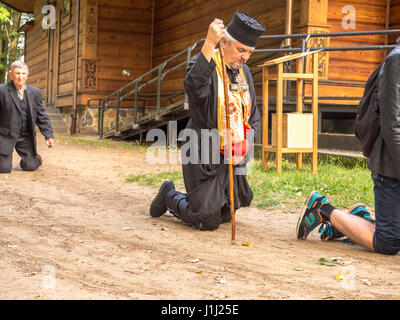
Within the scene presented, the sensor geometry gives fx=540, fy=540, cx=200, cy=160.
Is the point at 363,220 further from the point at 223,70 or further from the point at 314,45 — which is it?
the point at 314,45

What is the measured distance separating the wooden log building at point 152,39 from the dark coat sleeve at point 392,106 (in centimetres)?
544

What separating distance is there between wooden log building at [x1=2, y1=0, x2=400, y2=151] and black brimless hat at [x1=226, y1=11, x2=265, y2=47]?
4904mm

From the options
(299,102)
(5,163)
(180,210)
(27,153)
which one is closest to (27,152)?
(27,153)

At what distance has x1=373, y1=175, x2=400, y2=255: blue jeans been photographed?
3.47 m

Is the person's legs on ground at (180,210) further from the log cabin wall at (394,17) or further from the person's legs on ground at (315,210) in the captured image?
the log cabin wall at (394,17)

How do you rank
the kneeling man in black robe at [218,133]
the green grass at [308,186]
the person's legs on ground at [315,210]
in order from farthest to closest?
the green grass at [308,186] → the kneeling man in black robe at [218,133] → the person's legs on ground at [315,210]

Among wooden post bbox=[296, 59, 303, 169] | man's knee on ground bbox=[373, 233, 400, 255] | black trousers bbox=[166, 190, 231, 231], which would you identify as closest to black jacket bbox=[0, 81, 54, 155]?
wooden post bbox=[296, 59, 303, 169]

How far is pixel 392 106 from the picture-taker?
3.35m

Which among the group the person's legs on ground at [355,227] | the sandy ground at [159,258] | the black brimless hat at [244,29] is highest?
the black brimless hat at [244,29]

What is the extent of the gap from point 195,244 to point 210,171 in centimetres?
69

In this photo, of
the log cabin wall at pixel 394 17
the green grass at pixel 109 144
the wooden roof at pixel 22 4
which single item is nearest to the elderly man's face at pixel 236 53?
the log cabin wall at pixel 394 17

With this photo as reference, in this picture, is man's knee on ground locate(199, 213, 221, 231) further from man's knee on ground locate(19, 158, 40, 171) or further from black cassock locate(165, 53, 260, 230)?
man's knee on ground locate(19, 158, 40, 171)

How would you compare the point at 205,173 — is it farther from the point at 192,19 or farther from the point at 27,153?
the point at 192,19

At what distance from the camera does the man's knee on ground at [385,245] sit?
3.59 meters
